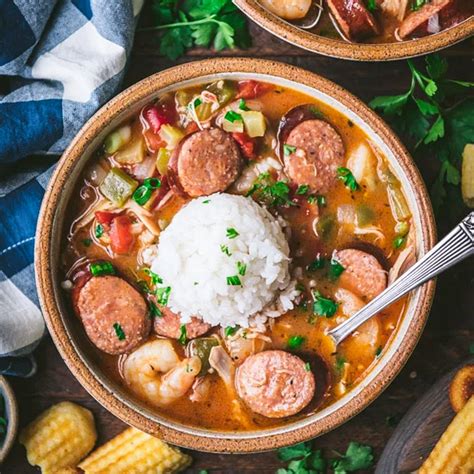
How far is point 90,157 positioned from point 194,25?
2.23ft

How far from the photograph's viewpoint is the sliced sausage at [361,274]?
2861 mm

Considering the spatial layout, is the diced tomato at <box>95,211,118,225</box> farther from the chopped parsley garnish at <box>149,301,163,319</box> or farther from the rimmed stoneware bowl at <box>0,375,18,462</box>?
the rimmed stoneware bowl at <box>0,375,18,462</box>

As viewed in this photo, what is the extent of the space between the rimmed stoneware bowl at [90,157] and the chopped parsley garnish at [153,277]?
0.99 ft

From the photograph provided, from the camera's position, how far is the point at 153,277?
9.49ft

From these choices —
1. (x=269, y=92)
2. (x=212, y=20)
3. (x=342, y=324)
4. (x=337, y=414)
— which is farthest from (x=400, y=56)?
(x=337, y=414)

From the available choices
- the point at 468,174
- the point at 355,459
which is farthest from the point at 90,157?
the point at 355,459

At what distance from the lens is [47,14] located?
300 cm

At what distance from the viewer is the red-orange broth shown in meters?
A: 2.87

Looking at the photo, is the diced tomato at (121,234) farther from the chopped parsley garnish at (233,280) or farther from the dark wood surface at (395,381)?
the dark wood surface at (395,381)

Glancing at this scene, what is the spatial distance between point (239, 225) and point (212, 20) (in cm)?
82

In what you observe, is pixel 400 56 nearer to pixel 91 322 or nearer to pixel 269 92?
pixel 269 92

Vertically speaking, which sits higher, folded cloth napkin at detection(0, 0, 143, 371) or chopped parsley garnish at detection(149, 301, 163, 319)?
folded cloth napkin at detection(0, 0, 143, 371)

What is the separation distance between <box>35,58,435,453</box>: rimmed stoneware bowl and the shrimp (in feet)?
0.25

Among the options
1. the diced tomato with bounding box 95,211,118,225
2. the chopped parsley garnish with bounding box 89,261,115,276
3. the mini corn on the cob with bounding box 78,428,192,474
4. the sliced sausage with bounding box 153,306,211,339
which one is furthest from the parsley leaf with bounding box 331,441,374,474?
the diced tomato with bounding box 95,211,118,225
